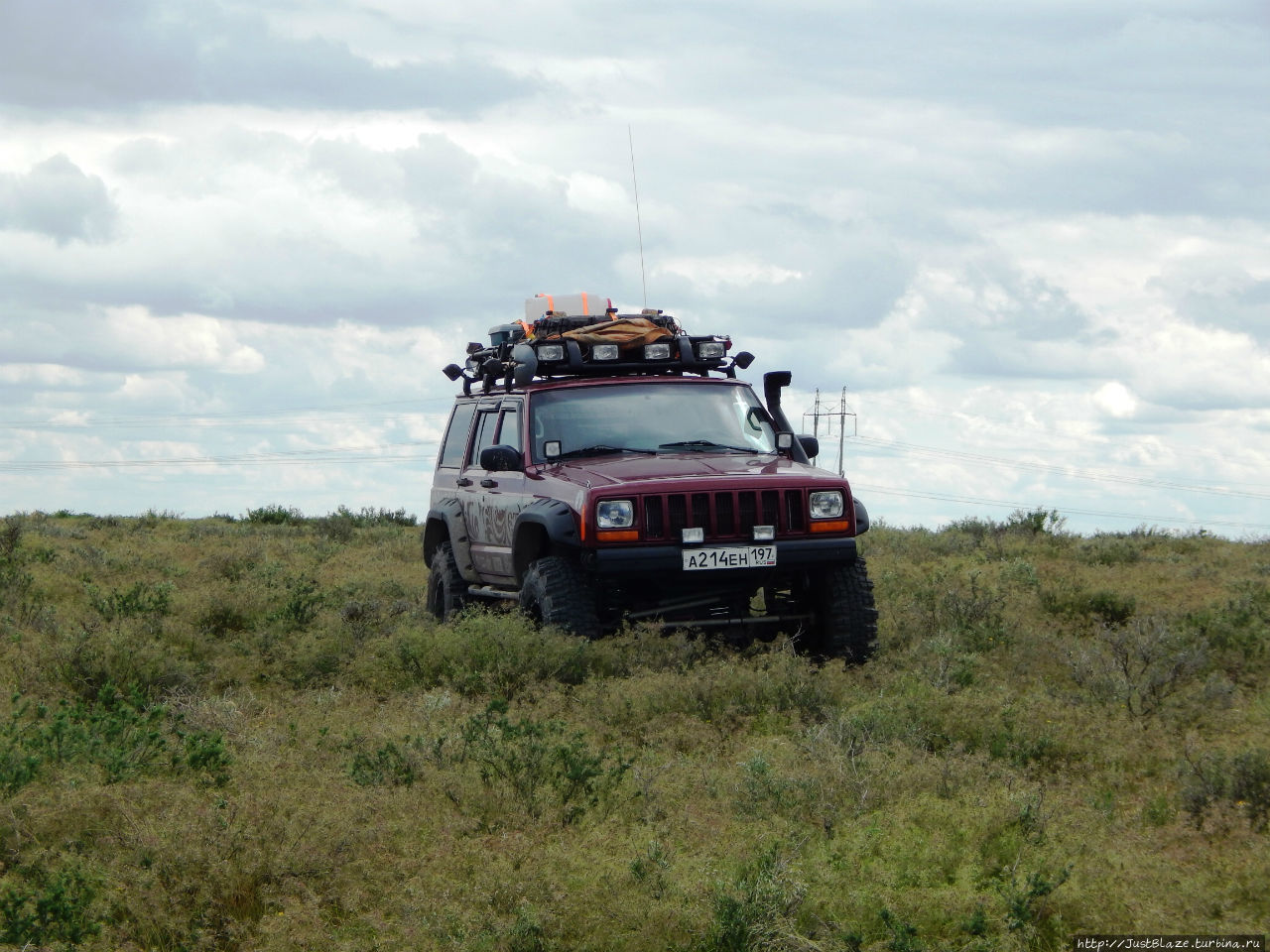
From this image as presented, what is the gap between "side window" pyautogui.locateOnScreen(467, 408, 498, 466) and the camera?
11109mm

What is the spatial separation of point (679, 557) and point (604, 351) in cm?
246

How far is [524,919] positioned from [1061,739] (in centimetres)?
350

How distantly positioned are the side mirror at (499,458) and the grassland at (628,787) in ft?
4.31

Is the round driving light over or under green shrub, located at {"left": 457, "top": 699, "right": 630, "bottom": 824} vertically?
over

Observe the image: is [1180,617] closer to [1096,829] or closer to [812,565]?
[812,565]

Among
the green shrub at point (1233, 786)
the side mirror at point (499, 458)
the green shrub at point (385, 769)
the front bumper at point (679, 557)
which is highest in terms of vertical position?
the side mirror at point (499, 458)

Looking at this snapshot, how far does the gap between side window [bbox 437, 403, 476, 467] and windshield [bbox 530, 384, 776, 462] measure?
1713 mm

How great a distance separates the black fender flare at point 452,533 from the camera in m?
11.5

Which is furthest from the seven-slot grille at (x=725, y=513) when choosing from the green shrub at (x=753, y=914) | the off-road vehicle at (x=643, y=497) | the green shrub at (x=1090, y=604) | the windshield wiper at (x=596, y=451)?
the green shrub at (x=753, y=914)

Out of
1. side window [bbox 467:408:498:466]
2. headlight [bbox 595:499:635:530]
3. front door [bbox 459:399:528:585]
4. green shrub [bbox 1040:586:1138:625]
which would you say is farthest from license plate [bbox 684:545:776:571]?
green shrub [bbox 1040:586:1138:625]

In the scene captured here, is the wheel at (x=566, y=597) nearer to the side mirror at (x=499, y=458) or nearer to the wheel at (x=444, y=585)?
the side mirror at (x=499, y=458)


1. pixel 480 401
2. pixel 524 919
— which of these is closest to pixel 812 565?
pixel 480 401

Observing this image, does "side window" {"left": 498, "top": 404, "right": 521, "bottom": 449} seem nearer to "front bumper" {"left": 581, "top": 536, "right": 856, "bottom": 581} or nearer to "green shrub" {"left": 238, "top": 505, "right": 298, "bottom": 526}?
"front bumper" {"left": 581, "top": 536, "right": 856, "bottom": 581}

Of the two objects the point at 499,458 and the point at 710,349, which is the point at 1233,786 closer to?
the point at 499,458
